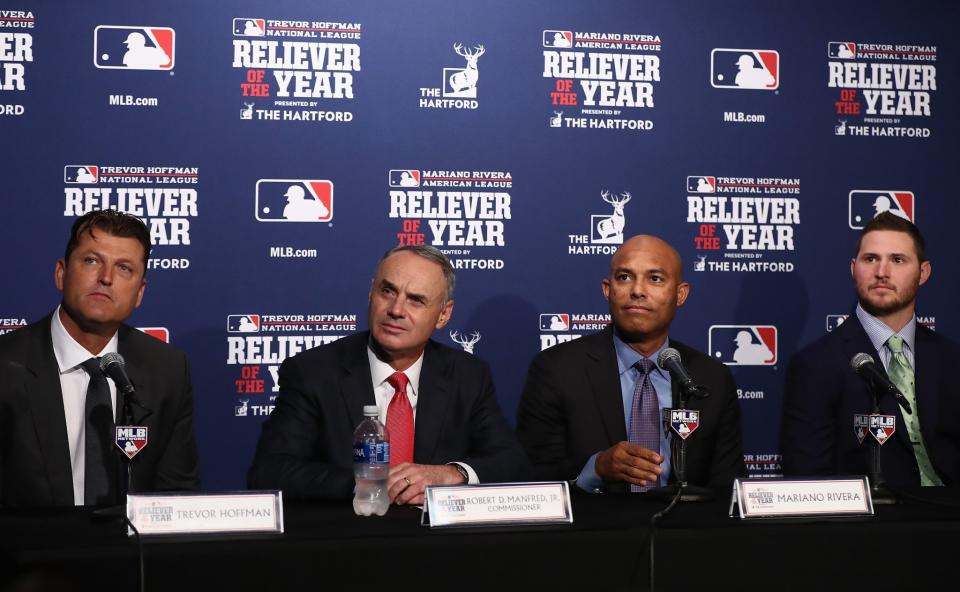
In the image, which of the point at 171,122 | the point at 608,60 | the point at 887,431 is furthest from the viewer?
the point at 608,60

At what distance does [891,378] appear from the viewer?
353 cm

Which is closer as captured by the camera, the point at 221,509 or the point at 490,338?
the point at 221,509

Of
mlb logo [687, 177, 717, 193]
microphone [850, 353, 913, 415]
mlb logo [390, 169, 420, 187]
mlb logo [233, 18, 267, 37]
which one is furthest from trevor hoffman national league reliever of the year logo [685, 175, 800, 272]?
mlb logo [233, 18, 267, 37]

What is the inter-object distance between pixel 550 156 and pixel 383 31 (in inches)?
35.2

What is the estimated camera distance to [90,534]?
80.7 inches

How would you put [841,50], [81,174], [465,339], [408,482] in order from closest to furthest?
1. [408,482]
2. [81,174]
3. [465,339]
4. [841,50]

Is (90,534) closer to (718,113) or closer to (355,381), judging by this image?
(355,381)

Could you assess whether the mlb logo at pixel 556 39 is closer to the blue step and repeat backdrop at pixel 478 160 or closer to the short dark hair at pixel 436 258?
the blue step and repeat backdrop at pixel 478 160

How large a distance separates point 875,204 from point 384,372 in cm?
268

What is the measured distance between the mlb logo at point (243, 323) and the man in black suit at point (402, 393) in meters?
1.20

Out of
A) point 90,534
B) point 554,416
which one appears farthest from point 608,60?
point 90,534

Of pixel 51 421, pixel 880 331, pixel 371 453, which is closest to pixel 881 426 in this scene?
pixel 880 331

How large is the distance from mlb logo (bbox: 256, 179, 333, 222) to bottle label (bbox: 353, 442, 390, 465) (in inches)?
76.8

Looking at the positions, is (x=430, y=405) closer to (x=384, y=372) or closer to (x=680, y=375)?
(x=384, y=372)
